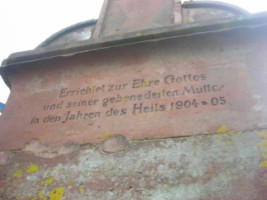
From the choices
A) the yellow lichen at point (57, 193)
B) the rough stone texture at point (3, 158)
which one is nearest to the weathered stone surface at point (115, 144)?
the yellow lichen at point (57, 193)

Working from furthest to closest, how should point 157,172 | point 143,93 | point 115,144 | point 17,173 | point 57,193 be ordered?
point 143,93 → point 17,173 → point 115,144 → point 57,193 → point 157,172

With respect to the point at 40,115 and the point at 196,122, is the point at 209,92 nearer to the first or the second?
the point at 196,122

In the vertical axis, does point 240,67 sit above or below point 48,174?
above

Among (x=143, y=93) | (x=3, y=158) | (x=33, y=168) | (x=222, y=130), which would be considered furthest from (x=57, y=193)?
(x=222, y=130)

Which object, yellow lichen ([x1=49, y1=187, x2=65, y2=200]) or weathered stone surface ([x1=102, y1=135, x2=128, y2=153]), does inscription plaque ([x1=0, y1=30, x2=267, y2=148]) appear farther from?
yellow lichen ([x1=49, y1=187, x2=65, y2=200])

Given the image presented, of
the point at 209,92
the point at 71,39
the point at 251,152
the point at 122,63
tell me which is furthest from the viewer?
the point at 71,39

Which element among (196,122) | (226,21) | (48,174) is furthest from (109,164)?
(226,21)

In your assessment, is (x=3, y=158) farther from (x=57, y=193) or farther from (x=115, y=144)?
(x=115, y=144)

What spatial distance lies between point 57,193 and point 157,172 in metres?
0.75

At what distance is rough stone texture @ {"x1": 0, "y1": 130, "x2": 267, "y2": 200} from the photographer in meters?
1.77

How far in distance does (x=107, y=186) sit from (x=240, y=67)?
1.42 meters

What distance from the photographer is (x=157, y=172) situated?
1.94m

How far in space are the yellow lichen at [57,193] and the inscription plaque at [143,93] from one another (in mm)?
404

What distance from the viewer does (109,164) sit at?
6.83ft
